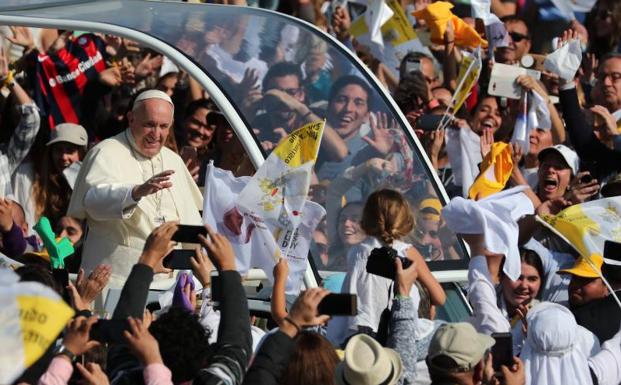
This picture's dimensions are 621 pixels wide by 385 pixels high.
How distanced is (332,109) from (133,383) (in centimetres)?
398

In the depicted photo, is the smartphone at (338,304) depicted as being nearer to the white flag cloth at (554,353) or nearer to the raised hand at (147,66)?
the white flag cloth at (554,353)

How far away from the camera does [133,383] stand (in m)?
5.99

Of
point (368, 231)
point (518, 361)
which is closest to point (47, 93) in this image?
point (368, 231)

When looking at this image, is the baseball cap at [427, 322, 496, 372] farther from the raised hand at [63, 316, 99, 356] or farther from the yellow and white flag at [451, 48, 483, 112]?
the yellow and white flag at [451, 48, 483, 112]

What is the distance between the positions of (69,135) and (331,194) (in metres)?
2.55

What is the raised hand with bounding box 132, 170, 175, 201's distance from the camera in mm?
8070

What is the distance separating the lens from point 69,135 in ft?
36.0

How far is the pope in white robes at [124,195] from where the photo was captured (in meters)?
8.87

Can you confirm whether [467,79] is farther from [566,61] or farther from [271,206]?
[271,206]

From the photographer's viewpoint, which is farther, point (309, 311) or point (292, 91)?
point (292, 91)

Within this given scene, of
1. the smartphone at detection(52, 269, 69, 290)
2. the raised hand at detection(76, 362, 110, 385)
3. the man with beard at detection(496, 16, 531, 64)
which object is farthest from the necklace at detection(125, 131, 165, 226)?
the man with beard at detection(496, 16, 531, 64)

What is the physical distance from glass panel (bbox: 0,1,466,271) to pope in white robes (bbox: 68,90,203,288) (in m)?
0.52

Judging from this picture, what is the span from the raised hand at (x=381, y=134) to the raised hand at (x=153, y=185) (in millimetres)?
1736

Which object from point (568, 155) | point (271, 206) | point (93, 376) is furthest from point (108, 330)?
point (568, 155)
